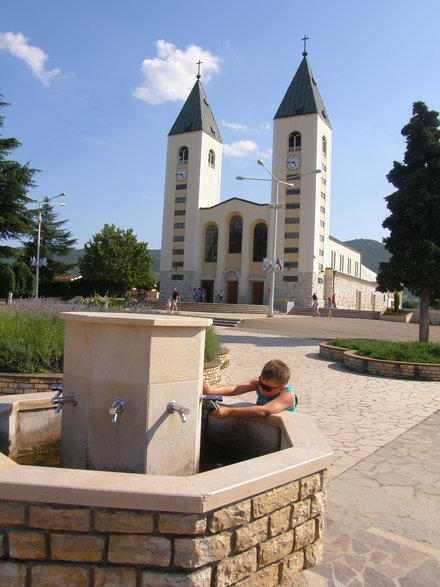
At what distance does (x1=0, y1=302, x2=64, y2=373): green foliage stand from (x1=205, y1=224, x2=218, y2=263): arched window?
136 feet

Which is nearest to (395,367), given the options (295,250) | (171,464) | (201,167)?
(171,464)

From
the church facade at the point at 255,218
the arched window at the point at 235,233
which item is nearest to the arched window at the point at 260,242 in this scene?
the church facade at the point at 255,218

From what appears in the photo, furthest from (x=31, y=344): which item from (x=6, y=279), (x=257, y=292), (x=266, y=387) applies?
(x=257, y=292)

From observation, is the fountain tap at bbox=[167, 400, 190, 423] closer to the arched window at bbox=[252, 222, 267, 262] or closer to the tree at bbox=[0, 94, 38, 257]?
the tree at bbox=[0, 94, 38, 257]

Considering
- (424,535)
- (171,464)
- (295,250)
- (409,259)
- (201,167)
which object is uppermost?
(201,167)

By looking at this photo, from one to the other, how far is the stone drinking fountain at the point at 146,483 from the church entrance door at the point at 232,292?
4448cm

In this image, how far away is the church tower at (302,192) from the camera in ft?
142

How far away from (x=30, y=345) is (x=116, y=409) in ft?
17.0

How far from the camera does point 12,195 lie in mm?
31891

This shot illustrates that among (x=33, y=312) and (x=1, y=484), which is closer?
(x=1, y=484)

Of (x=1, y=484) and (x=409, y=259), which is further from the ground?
(x=409, y=259)

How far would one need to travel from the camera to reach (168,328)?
310 cm

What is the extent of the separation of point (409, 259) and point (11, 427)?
17.2 m

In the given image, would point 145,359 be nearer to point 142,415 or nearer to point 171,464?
point 142,415
